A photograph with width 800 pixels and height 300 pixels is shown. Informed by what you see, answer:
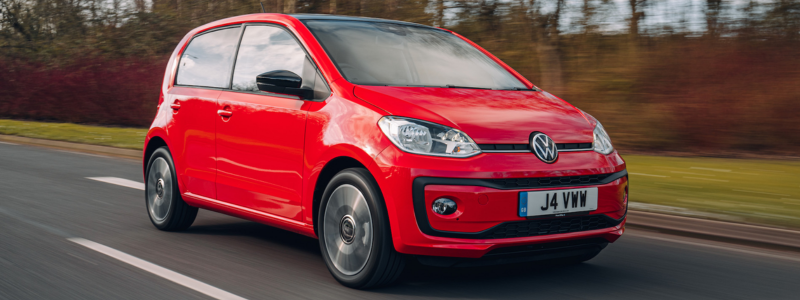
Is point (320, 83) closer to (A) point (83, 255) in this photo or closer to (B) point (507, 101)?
(B) point (507, 101)

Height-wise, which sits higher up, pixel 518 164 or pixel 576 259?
pixel 518 164

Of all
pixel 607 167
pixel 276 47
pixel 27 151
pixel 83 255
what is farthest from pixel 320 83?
pixel 27 151

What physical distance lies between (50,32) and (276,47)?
86.2ft

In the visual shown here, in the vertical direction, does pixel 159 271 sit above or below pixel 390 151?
below

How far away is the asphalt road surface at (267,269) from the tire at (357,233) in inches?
4.1

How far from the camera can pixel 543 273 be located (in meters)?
4.59

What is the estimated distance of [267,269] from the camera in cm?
470

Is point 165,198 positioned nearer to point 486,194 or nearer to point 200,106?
point 200,106

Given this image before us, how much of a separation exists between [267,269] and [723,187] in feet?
18.2

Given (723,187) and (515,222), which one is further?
(723,187)

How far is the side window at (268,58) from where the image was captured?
4.62 metres

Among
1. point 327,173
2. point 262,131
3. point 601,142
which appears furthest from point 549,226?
point 262,131

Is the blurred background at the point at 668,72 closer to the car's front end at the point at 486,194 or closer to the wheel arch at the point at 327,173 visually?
the car's front end at the point at 486,194

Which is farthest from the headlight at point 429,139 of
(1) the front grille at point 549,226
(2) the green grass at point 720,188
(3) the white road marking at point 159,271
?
(2) the green grass at point 720,188
